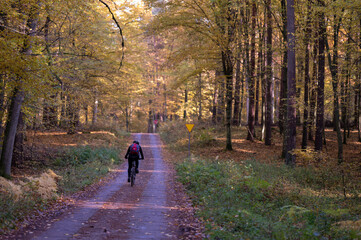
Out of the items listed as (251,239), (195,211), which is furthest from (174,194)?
(251,239)

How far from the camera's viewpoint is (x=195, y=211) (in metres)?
8.76

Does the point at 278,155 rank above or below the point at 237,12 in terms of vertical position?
A: below

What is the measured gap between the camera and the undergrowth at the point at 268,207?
19.3 feet

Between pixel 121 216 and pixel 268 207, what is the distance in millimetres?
4276

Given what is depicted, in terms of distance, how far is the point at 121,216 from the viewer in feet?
26.3

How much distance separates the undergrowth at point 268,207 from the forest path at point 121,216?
46.2 inches

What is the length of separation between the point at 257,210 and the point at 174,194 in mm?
4099

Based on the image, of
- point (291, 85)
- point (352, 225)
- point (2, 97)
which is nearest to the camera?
point (352, 225)

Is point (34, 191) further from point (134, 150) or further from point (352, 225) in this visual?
point (352, 225)

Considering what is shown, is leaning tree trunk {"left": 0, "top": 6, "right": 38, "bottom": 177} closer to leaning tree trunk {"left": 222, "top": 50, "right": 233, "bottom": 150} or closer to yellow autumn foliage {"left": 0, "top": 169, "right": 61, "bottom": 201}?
yellow autumn foliage {"left": 0, "top": 169, "right": 61, "bottom": 201}

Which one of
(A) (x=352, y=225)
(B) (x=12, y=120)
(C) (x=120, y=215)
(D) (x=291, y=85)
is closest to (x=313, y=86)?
(D) (x=291, y=85)

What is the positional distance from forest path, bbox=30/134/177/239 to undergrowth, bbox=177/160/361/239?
1.17m

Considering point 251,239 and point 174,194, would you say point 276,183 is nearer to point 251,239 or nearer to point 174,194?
point 174,194

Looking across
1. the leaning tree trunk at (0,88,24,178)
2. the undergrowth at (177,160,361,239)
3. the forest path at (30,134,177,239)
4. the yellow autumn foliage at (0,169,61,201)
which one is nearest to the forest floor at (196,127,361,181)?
the undergrowth at (177,160,361,239)
